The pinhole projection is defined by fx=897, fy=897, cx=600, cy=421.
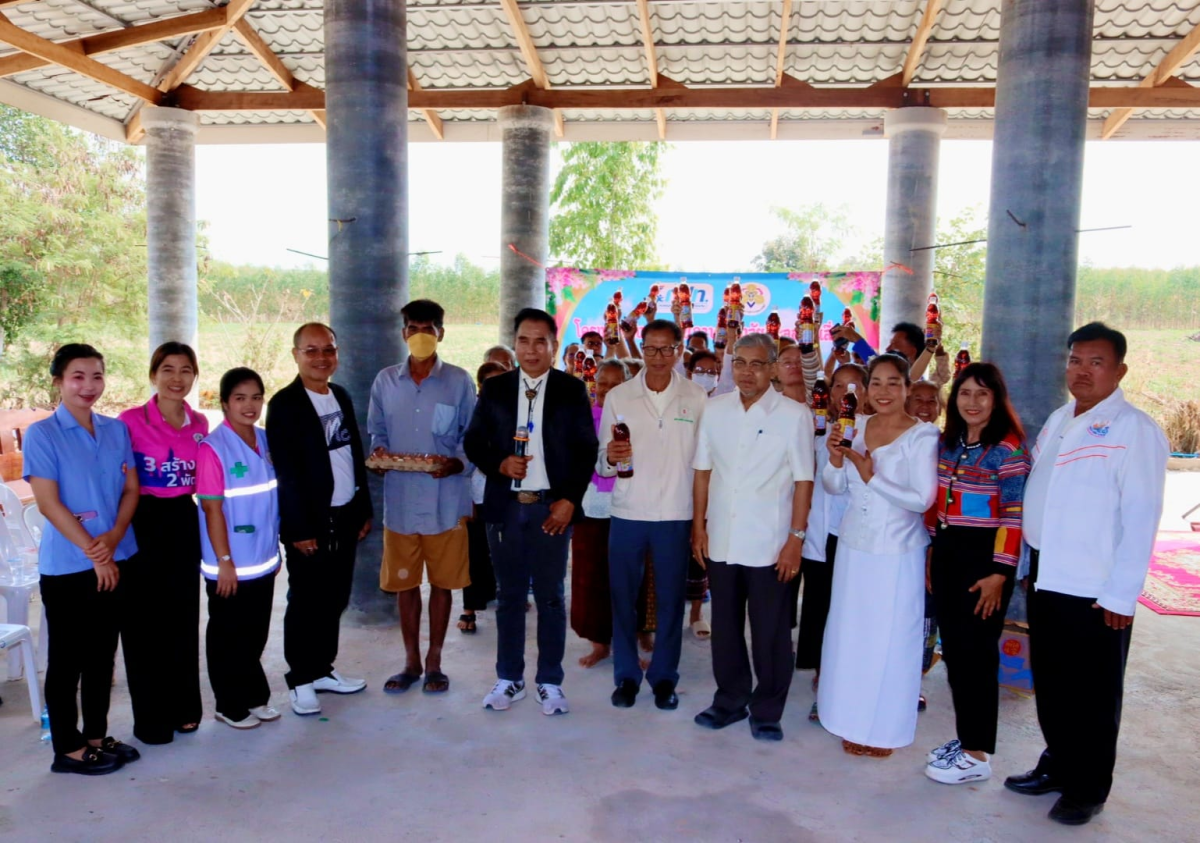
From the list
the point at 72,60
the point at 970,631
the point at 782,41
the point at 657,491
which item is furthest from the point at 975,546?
the point at 72,60

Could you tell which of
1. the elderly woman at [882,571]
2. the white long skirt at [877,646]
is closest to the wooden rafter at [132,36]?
the elderly woman at [882,571]

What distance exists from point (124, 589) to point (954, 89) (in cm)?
952

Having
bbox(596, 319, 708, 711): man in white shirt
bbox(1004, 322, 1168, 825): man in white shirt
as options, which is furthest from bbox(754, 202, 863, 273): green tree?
bbox(1004, 322, 1168, 825): man in white shirt

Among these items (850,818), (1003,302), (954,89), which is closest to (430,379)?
(850,818)

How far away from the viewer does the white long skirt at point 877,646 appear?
139 inches

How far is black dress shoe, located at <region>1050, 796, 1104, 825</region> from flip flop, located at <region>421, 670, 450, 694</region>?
262cm

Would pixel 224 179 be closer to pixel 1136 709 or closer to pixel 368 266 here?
pixel 368 266

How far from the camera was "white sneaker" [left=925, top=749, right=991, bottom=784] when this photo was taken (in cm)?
348

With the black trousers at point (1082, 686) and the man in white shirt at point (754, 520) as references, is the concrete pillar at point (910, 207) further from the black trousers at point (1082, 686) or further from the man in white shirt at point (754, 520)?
the black trousers at point (1082, 686)

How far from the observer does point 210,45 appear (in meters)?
9.15

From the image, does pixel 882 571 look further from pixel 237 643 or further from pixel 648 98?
pixel 648 98

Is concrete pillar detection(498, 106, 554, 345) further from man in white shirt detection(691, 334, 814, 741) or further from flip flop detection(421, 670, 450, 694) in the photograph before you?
man in white shirt detection(691, 334, 814, 741)

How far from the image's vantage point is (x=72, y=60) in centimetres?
855

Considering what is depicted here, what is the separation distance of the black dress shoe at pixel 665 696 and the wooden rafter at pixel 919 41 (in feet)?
23.5
